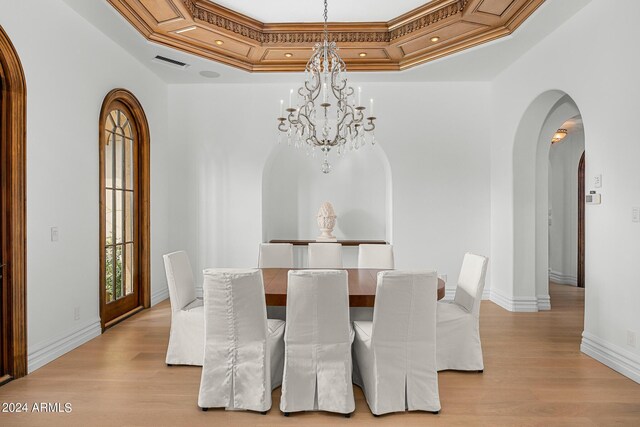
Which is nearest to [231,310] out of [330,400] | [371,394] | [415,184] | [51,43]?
[330,400]

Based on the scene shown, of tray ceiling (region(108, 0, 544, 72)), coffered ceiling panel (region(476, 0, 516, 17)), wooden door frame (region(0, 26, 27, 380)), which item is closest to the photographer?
wooden door frame (region(0, 26, 27, 380))

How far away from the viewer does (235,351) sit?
254 centimetres

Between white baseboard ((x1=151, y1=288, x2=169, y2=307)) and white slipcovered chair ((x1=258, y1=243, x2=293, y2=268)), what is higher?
white slipcovered chair ((x1=258, y1=243, x2=293, y2=268))

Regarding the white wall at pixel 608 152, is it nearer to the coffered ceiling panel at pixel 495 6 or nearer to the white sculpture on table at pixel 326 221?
the coffered ceiling panel at pixel 495 6

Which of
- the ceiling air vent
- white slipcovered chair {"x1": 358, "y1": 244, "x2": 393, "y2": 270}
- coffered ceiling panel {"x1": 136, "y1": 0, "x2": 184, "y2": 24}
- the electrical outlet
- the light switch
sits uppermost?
coffered ceiling panel {"x1": 136, "y1": 0, "x2": 184, "y2": 24}

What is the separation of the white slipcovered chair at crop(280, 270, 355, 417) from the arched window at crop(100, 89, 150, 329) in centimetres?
253

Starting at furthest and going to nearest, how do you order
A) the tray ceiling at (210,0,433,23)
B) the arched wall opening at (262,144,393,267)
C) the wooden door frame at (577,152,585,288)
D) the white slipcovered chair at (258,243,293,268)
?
1. the wooden door frame at (577,152,585,288)
2. the arched wall opening at (262,144,393,267)
3. the white slipcovered chair at (258,243,293,268)
4. the tray ceiling at (210,0,433,23)

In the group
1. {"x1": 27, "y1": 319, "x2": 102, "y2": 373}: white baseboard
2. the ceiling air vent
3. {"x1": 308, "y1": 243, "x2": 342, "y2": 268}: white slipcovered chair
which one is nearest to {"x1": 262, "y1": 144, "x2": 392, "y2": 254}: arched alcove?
the ceiling air vent

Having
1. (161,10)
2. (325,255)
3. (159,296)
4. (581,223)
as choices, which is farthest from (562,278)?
(161,10)

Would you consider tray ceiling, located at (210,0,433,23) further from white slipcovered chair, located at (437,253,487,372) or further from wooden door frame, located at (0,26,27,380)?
white slipcovered chair, located at (437,253,487,372)

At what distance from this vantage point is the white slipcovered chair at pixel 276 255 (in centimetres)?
438

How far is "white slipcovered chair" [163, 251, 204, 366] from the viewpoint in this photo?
3.20 m

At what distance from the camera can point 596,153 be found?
350 cm

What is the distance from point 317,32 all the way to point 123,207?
2.80 metres
